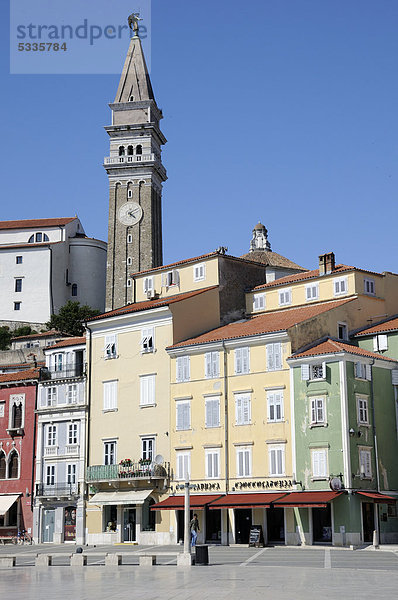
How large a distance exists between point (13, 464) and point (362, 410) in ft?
87.8

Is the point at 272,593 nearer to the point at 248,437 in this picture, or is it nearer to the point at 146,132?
the point at 248,437

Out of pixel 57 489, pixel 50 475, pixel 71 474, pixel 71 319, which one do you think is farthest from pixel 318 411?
pixel 71 319

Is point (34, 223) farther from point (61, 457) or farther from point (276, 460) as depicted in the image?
point (276, 460)

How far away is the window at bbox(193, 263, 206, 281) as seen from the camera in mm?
65250

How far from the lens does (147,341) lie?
61.2m

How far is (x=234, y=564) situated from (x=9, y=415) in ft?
104

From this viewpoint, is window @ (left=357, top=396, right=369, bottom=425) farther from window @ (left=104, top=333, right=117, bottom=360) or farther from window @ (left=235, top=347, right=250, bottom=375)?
window @ (left=104, top=333, right=117, bottom=360)

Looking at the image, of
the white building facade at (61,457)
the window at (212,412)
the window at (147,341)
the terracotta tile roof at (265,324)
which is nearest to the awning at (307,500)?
the window at (212,412)

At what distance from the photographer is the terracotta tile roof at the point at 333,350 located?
171 ft

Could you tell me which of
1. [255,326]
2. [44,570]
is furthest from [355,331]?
[44,570]

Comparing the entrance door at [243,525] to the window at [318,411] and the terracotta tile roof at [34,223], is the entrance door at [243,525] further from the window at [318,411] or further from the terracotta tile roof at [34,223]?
the terracotta tile roof at [34,223]

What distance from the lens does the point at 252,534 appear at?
169ft

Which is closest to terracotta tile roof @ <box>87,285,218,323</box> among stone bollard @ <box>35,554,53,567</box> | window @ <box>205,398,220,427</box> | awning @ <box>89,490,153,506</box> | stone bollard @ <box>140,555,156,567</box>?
window @ <box>205,398,220,427</box>

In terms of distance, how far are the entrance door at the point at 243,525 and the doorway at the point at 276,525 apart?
1.36 metres
